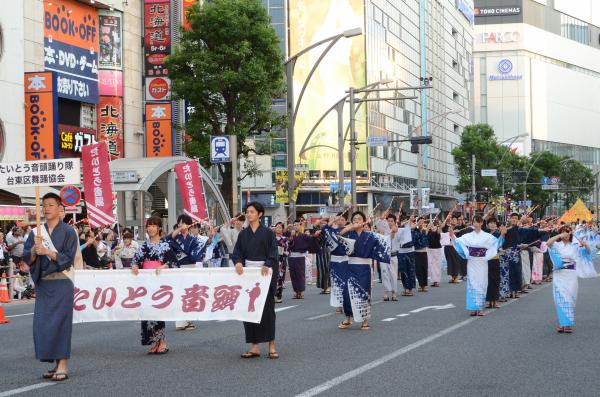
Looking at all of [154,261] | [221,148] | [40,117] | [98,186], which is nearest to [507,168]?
[40,117]

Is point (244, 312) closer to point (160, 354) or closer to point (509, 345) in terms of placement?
point (160, 354)

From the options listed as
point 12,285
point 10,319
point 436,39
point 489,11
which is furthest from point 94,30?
point 489,11

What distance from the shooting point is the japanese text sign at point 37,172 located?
10836mm

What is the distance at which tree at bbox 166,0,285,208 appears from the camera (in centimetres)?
3316

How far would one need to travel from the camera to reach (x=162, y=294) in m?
11.5

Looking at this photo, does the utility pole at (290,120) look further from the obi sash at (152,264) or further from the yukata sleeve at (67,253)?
the yukata sleeve at (67,253)

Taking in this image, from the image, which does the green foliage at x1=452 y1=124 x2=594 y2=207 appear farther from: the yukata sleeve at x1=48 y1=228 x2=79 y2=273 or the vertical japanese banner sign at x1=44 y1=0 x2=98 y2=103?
the yukata sleeve at x1=48 y1=228 x2=79 y2=273

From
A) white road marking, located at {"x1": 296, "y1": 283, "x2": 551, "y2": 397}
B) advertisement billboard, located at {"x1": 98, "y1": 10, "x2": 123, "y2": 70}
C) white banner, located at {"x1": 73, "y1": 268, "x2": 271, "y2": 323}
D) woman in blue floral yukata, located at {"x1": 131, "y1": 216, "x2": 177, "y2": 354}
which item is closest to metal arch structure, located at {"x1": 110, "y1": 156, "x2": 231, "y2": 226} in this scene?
advertisement billboard, located at {"x1": 98, "y1": 10, "x2": 123, "y2": 70}

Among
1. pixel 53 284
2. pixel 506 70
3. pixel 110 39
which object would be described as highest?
pixel 506 70

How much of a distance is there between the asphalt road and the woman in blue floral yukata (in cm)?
22

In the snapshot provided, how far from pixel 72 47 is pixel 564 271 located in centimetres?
2420

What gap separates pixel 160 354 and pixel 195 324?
4.05m

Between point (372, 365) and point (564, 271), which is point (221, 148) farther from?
point (372, 365)

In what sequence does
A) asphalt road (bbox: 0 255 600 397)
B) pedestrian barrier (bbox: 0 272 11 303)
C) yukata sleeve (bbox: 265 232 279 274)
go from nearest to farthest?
asphalt road (bbox: 0 255 600 397) < yukata sleeve (bbox: 265 232 279 274) < pedestrian barrier (bbox: 0 272 11 303)
